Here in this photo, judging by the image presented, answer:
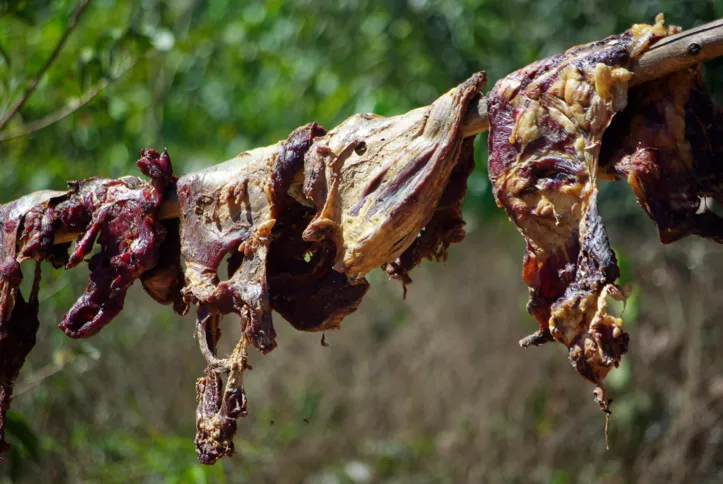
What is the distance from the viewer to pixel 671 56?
3.67 feet

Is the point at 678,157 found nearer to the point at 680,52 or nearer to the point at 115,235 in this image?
the point at 680,52

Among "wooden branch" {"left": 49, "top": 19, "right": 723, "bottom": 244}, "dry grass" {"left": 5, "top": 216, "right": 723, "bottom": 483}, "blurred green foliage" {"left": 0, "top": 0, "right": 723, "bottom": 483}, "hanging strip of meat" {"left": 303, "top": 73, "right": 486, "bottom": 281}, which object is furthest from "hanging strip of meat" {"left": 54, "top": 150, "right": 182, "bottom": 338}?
"dry grass" {"left": 5, "top": 216, "right": 723, "bottom": 483}

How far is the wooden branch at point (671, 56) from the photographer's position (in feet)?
3.53

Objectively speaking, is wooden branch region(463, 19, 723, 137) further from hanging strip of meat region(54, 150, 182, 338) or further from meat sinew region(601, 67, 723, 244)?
hanging strip of meat region(54, 150, 182, 338)

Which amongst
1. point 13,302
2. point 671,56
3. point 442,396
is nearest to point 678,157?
point 671,56

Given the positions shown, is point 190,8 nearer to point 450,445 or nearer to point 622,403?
point 450,445

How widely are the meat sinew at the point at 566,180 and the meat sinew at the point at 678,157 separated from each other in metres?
0.10

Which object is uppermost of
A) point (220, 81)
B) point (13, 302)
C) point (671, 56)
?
point (671, 56)

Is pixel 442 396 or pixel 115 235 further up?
pixel 115 235

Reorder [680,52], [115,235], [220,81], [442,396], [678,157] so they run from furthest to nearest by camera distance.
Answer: [442,396] → [220,81] → [115,235] → [678,157] → [680,52]

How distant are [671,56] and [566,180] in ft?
0.75

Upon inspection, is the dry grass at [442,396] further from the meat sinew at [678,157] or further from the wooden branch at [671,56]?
the wooden branch at [671,56]

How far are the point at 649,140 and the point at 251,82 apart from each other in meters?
4.61

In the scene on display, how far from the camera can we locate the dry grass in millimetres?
4973
